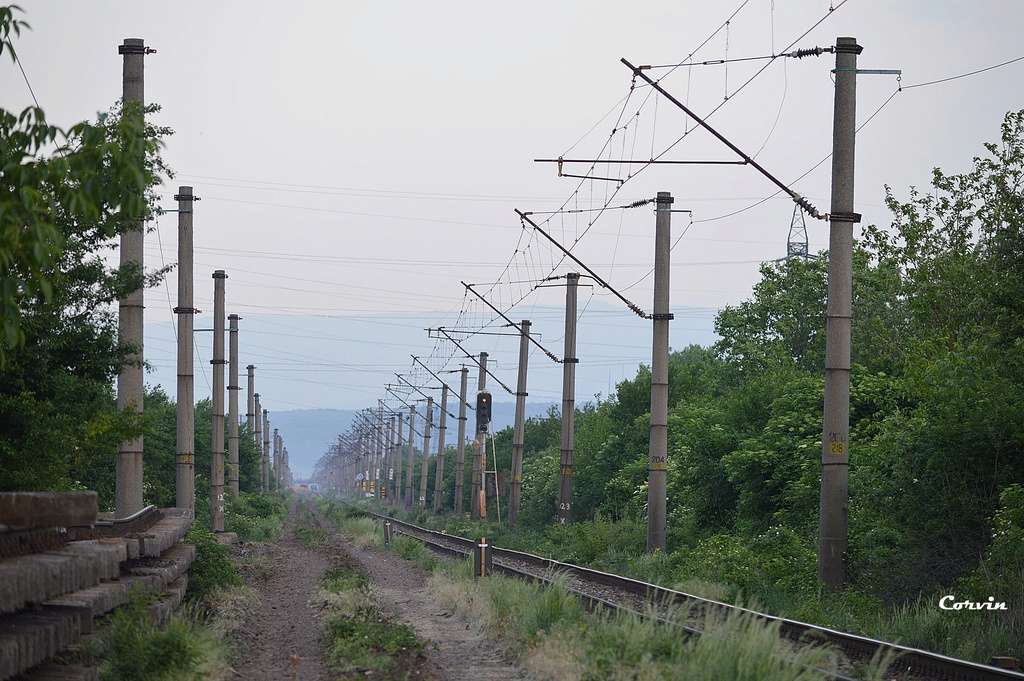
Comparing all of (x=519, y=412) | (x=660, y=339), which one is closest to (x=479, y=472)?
(x=519, y=412)

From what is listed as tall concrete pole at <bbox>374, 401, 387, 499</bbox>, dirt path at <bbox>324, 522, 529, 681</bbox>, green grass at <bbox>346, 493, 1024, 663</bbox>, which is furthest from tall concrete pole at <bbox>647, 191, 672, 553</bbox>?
tall concrete pole at <bbox>374, 401, 387, 499</bbox>

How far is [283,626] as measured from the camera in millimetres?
21578

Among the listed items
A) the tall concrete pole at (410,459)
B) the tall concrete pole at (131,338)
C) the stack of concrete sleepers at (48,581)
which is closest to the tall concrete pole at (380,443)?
the tall concrete pole at (410,459)

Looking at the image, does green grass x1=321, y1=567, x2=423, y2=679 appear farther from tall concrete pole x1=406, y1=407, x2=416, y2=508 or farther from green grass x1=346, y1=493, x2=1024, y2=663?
tall concrete pole x1=406, y1=407, x2=416, y2=508

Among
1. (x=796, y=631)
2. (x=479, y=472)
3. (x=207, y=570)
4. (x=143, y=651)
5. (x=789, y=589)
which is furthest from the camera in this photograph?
(x=479, y=472)

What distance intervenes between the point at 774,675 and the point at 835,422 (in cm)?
1135

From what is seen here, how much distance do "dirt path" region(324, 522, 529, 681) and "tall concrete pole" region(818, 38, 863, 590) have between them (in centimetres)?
637

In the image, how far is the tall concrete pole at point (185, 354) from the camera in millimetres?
33625

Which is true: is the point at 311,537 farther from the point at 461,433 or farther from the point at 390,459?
the point at 390,459

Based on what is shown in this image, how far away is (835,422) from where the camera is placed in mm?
22922

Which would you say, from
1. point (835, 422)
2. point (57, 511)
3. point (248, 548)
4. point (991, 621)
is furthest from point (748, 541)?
point (57, 511)

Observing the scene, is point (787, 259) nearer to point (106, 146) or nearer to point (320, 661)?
point (320, 661)

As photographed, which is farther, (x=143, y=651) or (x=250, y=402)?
(x=250, y=402)

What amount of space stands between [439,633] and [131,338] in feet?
25.8
